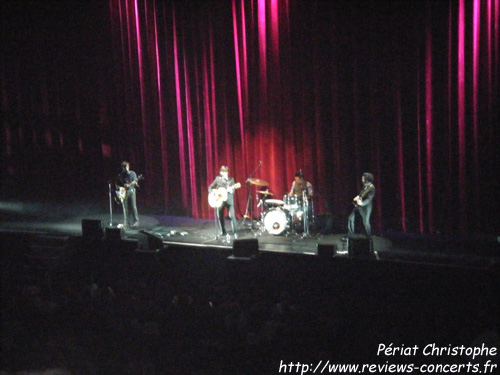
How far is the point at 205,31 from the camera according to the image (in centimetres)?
1327

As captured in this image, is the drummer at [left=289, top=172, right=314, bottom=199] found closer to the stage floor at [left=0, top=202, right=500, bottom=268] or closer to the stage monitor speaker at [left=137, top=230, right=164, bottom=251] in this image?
the stage floor at [left=0, top=202, right=500, bottom=268]

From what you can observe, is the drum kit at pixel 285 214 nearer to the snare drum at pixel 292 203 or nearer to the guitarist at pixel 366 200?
the snare drum at pixel 292 203

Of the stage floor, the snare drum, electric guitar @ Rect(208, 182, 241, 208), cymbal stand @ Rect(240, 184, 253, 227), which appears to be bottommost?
the stage floor

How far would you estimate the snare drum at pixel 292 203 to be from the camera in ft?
35.7

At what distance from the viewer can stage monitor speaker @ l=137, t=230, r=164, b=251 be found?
28.5 ft

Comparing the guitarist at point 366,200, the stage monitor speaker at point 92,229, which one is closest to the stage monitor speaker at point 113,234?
the stage monitor speaker at point 92,229

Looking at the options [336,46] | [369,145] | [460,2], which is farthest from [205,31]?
[460,2]

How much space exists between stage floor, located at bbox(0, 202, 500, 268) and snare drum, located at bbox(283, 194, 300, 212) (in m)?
0.55

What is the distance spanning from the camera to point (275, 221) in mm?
10859

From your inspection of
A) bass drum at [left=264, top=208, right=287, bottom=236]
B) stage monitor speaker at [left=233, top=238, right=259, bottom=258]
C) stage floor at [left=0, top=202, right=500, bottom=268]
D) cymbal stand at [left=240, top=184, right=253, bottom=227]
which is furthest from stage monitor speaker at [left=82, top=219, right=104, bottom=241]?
cymbal stand at [left=240, top=184, right=253, bottom=227]

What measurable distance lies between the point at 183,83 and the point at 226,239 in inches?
189

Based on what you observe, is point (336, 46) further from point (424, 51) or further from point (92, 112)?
point (92, 112)

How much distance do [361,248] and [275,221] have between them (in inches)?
130

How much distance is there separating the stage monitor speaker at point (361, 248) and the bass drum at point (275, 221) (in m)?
3.13
